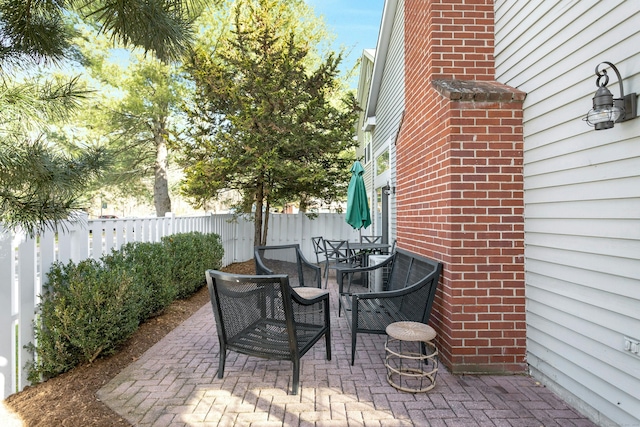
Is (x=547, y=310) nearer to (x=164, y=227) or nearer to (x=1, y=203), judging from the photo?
(x=1, y=203)

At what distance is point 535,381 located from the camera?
3035 millimetres

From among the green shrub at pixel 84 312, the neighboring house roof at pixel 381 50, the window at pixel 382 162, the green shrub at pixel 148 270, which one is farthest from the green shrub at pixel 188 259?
the neighboring house roof at pixel 381 50

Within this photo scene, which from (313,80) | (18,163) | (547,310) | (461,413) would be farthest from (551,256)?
(313,80)

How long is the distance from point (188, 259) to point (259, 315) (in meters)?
2.96

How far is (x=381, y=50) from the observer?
7.64 metres

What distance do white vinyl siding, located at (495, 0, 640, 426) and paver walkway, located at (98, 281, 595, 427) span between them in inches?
15.5

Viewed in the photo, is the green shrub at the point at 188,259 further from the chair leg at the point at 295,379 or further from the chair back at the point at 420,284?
the chair back at the point at 420,284

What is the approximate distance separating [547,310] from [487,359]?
695 millimetres

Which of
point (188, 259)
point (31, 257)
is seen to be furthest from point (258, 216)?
point (31, 257)

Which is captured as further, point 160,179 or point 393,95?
point 160,179

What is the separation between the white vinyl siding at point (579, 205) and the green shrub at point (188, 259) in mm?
4563

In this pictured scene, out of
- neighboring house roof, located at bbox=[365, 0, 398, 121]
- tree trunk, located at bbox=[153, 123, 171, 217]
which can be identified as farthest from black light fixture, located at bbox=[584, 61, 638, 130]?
tree trunk, located at bbox=[153, 123, 171, 217]

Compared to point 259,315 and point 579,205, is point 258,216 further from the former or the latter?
point 579,205

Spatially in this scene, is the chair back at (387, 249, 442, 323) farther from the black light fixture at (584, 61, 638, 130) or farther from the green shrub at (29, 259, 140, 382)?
the green shrub at (29, 259, 140, 382)
